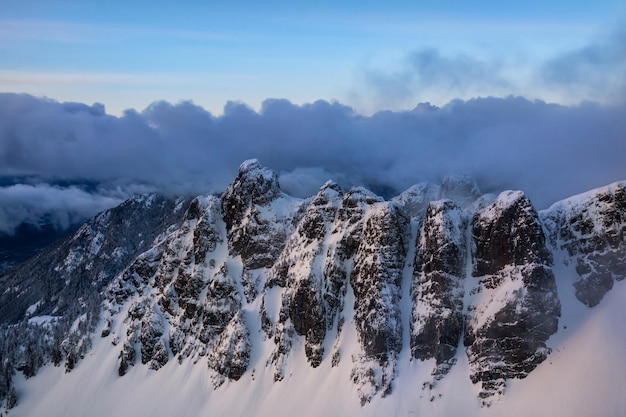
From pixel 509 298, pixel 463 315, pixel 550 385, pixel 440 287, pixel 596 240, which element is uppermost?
pixel 596 240

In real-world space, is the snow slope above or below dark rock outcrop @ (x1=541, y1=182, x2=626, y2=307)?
below

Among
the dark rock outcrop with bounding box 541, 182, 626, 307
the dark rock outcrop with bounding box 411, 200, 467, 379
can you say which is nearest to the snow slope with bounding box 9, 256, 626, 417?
the dark rock outcrop with bounding box 541, 182, 626, 307

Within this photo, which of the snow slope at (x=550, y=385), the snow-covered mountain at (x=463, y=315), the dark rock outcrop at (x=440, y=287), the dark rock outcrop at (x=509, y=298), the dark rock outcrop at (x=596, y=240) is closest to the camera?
the snow slope at (x=550, y=385)

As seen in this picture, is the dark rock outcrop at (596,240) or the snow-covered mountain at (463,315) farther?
the dark rock outcrop at (596,240)

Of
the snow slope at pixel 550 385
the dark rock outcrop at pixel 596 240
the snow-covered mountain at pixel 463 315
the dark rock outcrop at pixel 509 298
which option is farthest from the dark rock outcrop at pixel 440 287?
the dark rock outcrop at pixel 596 240

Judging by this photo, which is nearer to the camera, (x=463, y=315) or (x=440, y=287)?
(x=463, y=315)

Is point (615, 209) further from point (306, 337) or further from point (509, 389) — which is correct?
point (306, 337)

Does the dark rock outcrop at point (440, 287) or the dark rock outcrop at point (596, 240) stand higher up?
the dark rock outcrop at point (596, 240)

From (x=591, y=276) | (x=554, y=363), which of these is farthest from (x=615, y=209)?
(x=554, y=363)

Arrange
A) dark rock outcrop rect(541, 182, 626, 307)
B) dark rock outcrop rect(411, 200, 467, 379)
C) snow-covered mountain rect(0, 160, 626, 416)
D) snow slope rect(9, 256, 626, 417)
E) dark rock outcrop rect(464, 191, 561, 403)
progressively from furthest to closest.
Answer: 1. dark rock outcrop rect(411, 200, 467, 379)
2. dark rock outcrop rect(541, 182, 626, 307)
3. dark rock outcrop rect(464, 191, 561, 403)
4. snow-covered mountain rect(0, 160, 626, 416)
5. snow slope rect(9, 256, 626, 417)

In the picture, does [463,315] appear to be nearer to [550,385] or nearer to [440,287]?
[440,287]

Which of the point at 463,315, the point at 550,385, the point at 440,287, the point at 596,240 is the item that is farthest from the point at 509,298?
the point at 596,240

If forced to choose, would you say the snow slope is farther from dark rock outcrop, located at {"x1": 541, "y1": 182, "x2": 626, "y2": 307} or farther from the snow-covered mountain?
dark rock outcrop, located at {"x1": 541, "y1": 182, "x2": 626, "y2": 307}

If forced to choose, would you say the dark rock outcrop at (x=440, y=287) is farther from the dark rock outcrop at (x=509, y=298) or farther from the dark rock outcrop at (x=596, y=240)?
the dark rock outcrop at (x=596, y=240)
